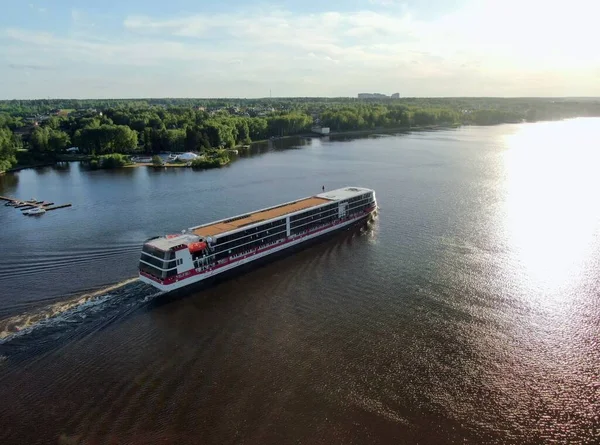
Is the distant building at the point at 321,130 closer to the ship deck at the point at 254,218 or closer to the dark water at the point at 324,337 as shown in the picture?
the dark water at the point at 324,337

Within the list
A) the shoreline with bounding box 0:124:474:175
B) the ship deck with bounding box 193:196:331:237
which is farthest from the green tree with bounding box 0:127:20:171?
the ship deck with bounding box 193:196:331:237

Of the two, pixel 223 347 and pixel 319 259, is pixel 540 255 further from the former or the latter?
pixel 223 347

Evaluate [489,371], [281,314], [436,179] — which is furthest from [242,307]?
[436,179]

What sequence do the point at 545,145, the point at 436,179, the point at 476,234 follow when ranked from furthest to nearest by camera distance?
1. the point at 545,145
2. the point at 436,179
3. the point at 476,234

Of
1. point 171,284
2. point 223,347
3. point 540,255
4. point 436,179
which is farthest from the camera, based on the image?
point 436,179

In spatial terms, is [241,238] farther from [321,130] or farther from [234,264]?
[321,130]

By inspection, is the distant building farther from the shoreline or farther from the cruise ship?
the cruise ship
